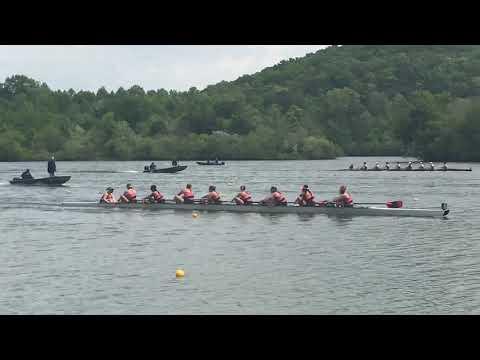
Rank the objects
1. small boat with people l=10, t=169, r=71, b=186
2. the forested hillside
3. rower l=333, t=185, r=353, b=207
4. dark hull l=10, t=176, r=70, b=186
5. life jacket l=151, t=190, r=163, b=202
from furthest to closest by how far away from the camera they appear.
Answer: the forested hillside, dark hull l=10, t=176, r=70, b=186, small boat with people l=10, t=169, r=71, b=186, life jacket l=151, t=190, r=163, b=202, rower l=333, t=185, r=353, b=207

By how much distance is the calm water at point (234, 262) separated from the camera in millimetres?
18062

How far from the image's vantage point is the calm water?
18.1m

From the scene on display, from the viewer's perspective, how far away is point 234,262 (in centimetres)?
2484

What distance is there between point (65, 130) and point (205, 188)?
9194 cm

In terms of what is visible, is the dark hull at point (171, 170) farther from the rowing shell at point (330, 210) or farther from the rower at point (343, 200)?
the rower at point (343, 200)

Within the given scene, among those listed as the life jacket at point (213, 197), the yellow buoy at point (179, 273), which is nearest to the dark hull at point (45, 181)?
the life jacket at point (213, 197)

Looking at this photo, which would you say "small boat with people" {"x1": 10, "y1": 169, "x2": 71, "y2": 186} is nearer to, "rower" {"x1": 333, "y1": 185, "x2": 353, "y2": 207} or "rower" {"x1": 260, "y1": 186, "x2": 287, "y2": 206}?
"rower" {"x1": 260, "y1": 186, "x2": 287, "y2": 206}

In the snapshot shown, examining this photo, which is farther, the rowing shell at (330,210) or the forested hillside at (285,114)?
the forested hillside at (285,114)

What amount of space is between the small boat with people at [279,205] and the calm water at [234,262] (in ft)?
2.10

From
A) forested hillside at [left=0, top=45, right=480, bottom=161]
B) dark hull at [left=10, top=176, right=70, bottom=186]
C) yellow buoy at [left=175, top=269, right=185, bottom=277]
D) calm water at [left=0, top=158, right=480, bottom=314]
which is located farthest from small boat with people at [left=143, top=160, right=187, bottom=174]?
yellow buoy at [left=175, top=269, right=185, bottom=277]

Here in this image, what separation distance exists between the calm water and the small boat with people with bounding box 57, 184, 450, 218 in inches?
25.2

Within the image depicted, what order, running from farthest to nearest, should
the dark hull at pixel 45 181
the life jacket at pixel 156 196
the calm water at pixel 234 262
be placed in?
the dark hull at pixel 45 181, the life jacket at pixel 156 196, the calm water at pixel 234 262
